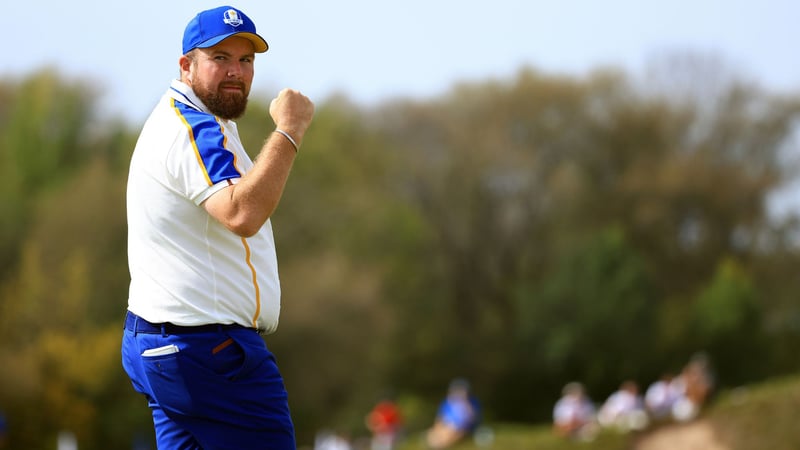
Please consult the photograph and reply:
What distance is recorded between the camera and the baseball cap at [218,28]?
4098 millimetres

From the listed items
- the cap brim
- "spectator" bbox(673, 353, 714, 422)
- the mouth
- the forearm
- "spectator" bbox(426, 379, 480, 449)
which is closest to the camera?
the forearm

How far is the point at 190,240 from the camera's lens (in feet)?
13.1

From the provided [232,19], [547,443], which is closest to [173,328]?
[232,19]

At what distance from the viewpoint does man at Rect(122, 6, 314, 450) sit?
3.97 meters

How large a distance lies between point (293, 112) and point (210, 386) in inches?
37.9

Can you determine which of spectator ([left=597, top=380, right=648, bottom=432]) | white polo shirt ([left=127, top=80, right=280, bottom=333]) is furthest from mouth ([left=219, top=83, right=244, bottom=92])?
spectator ([left=597, top=380, right=648, bottom=432])

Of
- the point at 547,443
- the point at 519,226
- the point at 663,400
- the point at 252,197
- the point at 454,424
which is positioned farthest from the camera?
the point at 519,226

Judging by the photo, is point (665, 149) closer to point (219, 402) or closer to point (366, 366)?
point (366, 366)

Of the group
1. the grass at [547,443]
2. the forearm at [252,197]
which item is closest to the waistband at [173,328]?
the forearm at [252,197]

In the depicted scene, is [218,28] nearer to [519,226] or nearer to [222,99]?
[222,99]

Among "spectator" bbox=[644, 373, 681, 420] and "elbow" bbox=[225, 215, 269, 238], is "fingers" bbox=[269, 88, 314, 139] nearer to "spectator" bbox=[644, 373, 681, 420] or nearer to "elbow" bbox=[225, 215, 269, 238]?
"elbow" bbox=[225, 215, 269, 238]

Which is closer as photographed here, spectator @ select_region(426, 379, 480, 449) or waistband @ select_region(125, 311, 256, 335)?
waistband @ select_region(125, 311, 256, 335)

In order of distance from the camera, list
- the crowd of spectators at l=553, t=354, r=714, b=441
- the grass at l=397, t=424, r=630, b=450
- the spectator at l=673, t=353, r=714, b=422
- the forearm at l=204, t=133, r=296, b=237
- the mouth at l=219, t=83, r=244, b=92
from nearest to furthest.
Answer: the forearm at l=204, t=133, r=296, b=237
the mouth at l=219, t=83, r=244, b=92
the grass at l=397, t=424, r=630, b=450
the crowd of spectators at l=553, t=354, r=714, b=441
the spectator at l=673, t=353, r=714, b=422

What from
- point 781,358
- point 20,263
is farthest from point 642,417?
point 781,358
